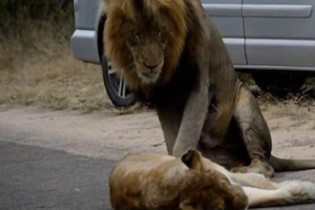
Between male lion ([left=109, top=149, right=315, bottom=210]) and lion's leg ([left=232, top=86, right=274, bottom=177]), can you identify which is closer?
male lion ([left=109, top=149, right=315, bottom=210])

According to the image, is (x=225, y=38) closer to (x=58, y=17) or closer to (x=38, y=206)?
(x=38, y=206)

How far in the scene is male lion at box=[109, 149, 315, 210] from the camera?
5.64m

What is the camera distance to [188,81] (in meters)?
7.13

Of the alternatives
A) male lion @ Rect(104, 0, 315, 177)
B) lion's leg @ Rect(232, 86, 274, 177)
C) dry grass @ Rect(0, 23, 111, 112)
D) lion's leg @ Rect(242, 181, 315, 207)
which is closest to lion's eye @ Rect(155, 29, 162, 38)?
male lion @ Rect(104, 0, 315, 177)

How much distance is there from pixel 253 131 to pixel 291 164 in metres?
0.33

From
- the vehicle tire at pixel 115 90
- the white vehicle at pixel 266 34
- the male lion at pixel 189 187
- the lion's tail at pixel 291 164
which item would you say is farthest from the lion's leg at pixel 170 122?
the vehicle tire at pixel 115 90

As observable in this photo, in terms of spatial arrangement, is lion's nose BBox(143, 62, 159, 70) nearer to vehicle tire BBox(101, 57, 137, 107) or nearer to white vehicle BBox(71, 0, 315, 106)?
white vehicle BBox(71, 0, 315, 106)

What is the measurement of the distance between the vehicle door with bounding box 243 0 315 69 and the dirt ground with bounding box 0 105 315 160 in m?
0.46

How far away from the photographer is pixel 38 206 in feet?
22.2

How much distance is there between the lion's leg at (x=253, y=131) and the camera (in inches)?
291

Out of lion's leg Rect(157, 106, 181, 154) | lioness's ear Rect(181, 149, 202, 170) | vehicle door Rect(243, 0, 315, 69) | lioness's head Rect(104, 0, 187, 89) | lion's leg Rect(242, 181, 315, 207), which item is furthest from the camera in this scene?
vehicle door Rect(243, 0, 315, 69)

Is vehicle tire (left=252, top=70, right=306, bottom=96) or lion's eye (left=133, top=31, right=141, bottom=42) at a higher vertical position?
lion's eye (left=133, top=31, right=141, bottom=42)

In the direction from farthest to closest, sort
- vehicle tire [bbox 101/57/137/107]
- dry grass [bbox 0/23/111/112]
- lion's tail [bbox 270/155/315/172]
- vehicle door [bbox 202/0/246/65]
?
1. dry grass [bbox 0/23/111/112]
2. vehicle tire [bbox 101/57/137/107]
3. vehicle door [bbox 202/0/246/65]
4. lion's tail [bbox 270/155/315/172]

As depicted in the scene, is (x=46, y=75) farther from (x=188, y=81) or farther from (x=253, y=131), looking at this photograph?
(x=188, y=81)
